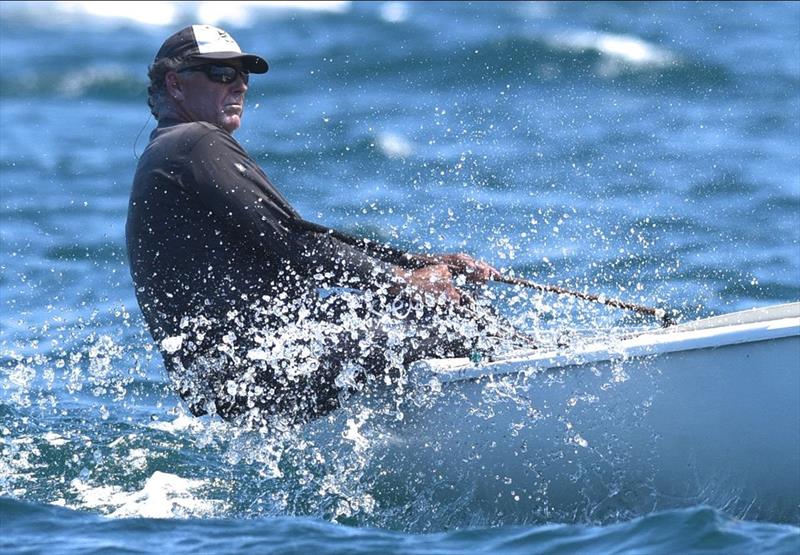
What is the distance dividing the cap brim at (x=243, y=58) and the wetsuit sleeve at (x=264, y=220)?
13.5 inches

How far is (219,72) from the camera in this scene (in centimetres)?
538

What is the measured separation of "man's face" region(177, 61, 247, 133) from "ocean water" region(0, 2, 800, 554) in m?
1.01

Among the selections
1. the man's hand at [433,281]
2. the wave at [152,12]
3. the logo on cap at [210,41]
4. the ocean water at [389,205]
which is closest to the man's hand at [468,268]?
the man's hand at [433,281]

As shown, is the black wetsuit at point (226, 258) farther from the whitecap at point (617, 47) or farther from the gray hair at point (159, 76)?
the whitecap at point (617, 47)

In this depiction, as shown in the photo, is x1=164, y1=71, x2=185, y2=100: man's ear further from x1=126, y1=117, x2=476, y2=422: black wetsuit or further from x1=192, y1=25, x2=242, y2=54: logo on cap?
x1=126, y1=117, x2=476, y2=422: black wetsuit

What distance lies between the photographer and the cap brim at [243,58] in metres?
5.33

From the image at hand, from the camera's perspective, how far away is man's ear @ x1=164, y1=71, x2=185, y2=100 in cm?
537

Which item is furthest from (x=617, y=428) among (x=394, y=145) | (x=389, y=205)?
(x=394, y=145)

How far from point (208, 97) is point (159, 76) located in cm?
20

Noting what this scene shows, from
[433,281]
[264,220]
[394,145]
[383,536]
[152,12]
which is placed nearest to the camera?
[383,536]

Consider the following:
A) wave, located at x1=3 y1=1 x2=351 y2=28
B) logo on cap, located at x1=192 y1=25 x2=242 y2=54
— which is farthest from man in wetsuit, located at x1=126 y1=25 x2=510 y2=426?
wave, located at x1=3 y1=1 x2=351 y2=28

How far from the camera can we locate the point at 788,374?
14.8 ft

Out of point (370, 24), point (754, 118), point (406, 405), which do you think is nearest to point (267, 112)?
point (370, 24)

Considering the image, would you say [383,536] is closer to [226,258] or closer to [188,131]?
[226,258]
